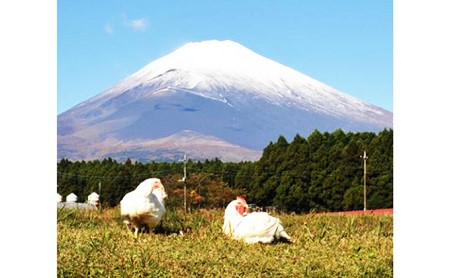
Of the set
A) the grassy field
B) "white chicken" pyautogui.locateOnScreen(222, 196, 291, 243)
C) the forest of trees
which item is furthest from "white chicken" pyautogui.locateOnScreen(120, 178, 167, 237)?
the forest of trees

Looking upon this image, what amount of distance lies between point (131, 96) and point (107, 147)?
0.61 meters

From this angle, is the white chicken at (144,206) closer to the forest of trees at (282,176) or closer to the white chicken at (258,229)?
the white chicken at (258,229)

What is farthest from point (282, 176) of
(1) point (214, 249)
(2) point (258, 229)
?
(1) point (214, 249)

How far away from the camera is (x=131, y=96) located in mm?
4047

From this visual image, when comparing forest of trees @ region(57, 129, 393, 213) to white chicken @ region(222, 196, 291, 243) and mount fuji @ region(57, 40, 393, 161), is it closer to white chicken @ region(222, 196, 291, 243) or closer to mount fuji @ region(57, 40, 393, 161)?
mount fuji @ region(57, 40, 393, 161)

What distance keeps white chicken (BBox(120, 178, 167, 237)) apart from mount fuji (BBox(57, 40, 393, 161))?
1.54 feet

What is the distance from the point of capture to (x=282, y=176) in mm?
6035

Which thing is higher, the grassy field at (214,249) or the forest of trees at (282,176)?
the forest of trees at (282,176)

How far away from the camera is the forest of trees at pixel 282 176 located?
14.1ft

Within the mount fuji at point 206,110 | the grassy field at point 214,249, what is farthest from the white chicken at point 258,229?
the mount fuji at point 206,110

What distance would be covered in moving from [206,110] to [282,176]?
1833 millimetres

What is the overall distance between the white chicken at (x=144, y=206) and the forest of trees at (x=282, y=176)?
1.08 m

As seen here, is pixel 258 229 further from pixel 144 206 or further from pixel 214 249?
pixel 144 206
